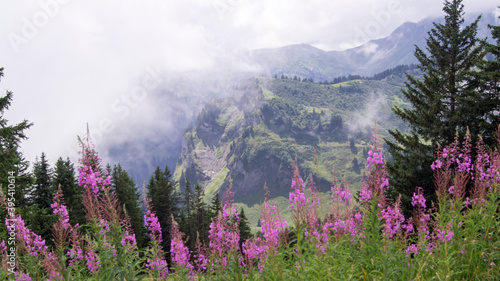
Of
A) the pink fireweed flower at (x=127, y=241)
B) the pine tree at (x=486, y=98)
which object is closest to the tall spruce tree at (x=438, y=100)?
the pine tree at (x=486, y=98)

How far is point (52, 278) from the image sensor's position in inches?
250

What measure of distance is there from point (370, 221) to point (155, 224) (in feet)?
19.5

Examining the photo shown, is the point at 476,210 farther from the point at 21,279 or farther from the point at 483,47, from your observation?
the point at 483,47

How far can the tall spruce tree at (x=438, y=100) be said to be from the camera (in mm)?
24078

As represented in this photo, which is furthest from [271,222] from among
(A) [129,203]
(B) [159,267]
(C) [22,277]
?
(A) [129,203]

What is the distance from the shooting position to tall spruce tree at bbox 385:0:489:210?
2408 cm

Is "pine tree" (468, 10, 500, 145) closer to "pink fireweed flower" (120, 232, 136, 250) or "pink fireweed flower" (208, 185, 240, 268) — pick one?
"pink fireweed flower" (208, 185, 240, 268)

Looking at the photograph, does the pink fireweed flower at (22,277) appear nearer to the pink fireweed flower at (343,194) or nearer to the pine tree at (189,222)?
the pink fireweed flower at (343,194)

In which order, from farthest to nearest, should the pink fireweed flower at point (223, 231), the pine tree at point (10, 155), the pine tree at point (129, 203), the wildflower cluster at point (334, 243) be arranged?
the pine tree at point (129, 203)
the pine tree at point (10, 155)
the pink fireweed flower at point (223, 231)
the wildflower cluster at point (334, 243)

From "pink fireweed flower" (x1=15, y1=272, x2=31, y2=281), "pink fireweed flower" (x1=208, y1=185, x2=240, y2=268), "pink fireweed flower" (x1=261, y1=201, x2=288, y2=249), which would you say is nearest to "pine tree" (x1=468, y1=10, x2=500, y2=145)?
"pink fireweed flower" (x1=261, y1=201, x2=288, y2=249)

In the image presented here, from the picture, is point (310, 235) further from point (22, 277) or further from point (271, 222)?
point (22, 277)

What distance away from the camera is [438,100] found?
79.0ft

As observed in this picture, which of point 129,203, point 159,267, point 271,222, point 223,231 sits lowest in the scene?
point 129,203

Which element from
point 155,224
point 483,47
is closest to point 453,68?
point 483,47
